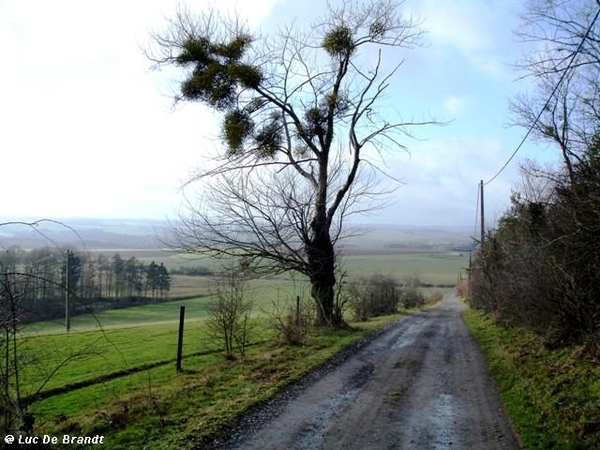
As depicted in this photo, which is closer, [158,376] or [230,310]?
[158,376]

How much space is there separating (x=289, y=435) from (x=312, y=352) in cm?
532

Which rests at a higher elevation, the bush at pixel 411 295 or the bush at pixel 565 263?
the bush at pixel 565 263

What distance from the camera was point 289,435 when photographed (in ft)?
17.2

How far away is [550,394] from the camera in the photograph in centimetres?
639

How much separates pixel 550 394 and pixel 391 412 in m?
2.13

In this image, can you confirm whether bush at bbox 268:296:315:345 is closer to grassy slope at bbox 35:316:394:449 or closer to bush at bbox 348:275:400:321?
grassy slope at bbox 35:316:394:449

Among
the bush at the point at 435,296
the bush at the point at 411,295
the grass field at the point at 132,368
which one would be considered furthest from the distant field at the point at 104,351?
the bush at the point at 435,296

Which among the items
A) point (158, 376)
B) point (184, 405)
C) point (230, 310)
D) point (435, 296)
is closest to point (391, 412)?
point (184, 405)

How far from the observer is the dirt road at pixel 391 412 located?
5.06 metres

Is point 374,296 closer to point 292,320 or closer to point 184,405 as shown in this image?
point 292,320

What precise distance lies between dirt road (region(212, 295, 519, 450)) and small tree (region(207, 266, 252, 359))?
4241mm

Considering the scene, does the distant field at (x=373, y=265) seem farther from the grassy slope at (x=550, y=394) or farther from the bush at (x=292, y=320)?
the grassy slope at (x=550, y=394)

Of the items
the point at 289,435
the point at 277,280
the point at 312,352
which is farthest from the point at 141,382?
the point at 289,435

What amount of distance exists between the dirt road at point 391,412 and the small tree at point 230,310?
13.9 ft
